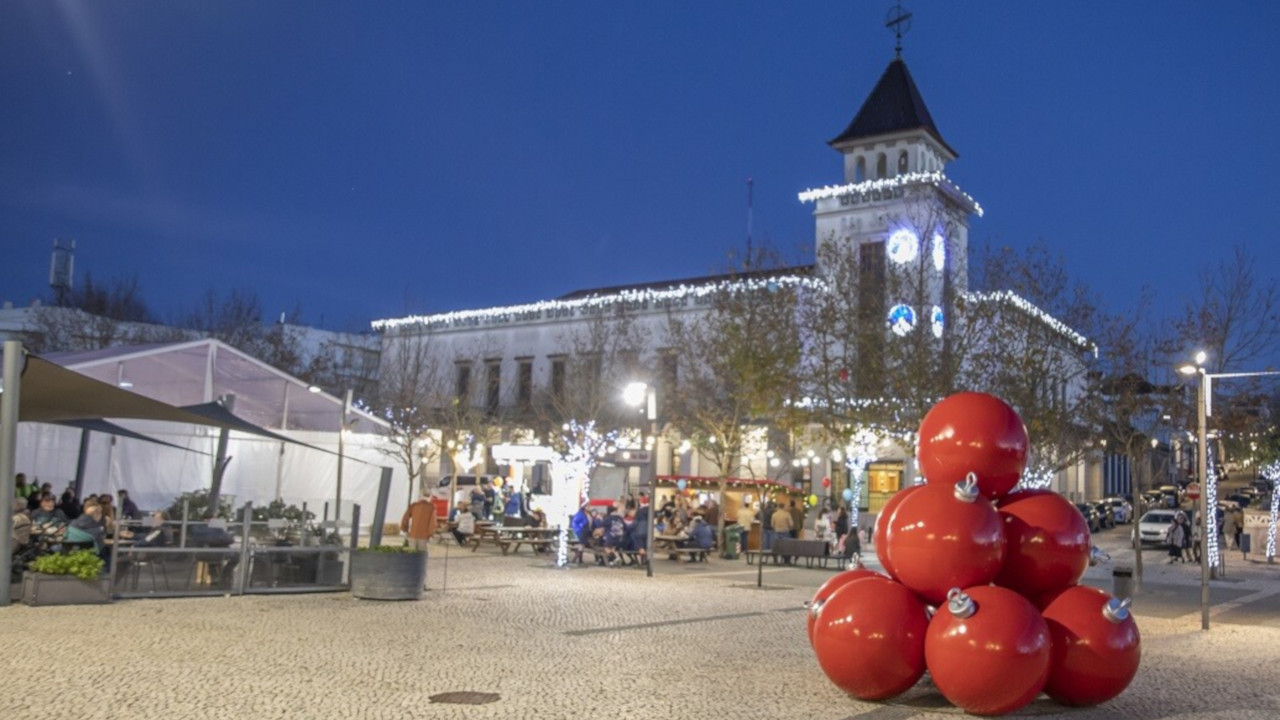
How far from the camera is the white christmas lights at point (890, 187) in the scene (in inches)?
1734

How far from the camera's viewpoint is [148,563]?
15.9 meters

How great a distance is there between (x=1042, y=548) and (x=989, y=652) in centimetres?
127

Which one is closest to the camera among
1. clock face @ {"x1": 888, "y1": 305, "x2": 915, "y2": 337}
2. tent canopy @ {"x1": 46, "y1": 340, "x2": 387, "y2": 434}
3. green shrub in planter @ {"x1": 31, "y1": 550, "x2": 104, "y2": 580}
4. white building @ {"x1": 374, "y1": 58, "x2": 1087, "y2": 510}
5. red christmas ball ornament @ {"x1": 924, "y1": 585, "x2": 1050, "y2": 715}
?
red christmas ball ornament @ {"x1": 924, "y1": 585, "x2": 1050, "y2": 715}

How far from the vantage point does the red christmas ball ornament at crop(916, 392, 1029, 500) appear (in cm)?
984

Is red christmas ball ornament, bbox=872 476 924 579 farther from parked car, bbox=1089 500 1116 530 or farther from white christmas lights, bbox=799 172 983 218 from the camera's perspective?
parked car, bbox=1089 500 1116 530

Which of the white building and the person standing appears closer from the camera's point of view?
the person standing

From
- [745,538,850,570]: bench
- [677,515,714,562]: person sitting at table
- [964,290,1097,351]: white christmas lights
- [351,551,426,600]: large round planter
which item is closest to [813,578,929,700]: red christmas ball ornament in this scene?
[351,551,426,600]: large round planter

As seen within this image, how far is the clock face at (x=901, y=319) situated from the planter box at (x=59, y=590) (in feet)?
70.0

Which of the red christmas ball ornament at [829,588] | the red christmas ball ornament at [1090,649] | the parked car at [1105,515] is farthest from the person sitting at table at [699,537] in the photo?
the parked car at [1105,515]

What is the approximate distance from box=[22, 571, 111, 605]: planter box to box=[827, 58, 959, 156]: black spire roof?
3983 cm

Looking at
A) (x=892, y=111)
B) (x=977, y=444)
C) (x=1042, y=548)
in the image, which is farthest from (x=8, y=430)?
(x=892, y=111)

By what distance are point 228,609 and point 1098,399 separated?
21263mm

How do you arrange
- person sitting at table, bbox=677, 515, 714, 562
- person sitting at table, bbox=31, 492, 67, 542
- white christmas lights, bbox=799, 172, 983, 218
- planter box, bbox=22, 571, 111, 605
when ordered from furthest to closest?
white christmas lights, bbox=799, 172, 983, 218
person sitting at table, bbox=677, 515, 714, 562
person sitting at table, bbox=31, 492, 67, 542
planter box, bbox=22, 571, 111, 605

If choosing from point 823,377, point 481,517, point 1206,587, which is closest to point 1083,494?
point 823,377
